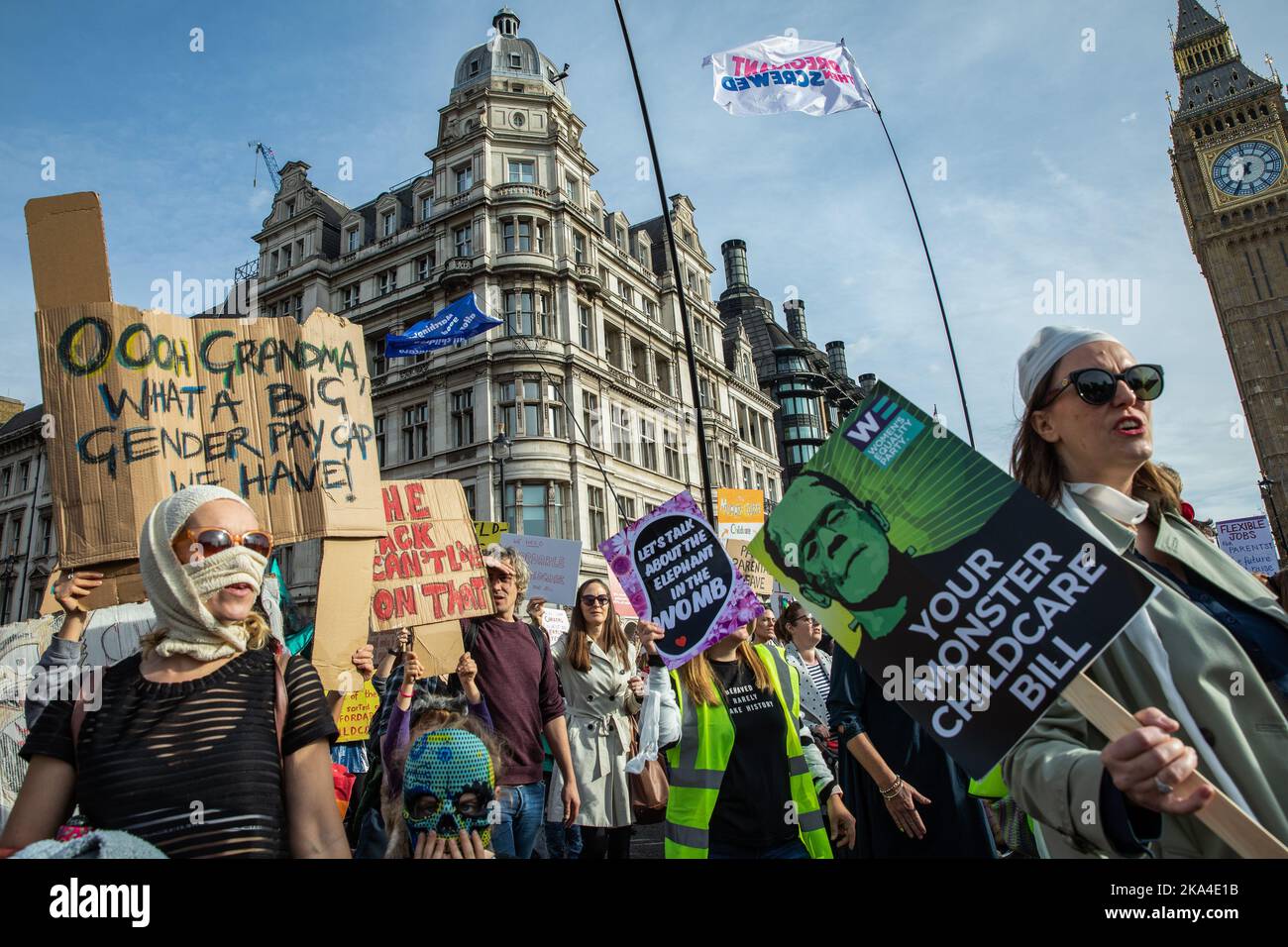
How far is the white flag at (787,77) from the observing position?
10.3m

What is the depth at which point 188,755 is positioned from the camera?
69.0 inches

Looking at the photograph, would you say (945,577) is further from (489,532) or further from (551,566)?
(489,532)

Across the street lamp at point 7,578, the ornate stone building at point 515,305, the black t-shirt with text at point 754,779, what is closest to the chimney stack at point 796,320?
the ornate stone building at point 515,305

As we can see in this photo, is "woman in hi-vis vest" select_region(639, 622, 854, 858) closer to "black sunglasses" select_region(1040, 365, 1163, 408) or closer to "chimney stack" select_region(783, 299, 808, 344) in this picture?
"black sunglasses" select_region(1040, 365, 1163, 408)

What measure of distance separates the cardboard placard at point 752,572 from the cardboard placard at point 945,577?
6.89 m

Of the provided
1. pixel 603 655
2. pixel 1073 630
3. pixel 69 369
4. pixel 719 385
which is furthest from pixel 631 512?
pixel 1073 630

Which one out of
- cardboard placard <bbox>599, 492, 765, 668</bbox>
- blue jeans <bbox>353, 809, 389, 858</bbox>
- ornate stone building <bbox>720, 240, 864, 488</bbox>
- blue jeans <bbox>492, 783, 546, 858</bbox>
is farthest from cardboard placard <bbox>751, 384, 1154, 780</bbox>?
ornate stone building <bbox>720, 240, 864, 488</bbox>

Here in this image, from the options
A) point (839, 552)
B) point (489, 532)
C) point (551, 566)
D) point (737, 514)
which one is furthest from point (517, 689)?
point (737, 514)

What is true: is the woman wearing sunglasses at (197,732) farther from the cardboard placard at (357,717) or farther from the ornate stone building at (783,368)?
the ornate stone building at (783,368)

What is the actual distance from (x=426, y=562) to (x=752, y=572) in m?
9.01

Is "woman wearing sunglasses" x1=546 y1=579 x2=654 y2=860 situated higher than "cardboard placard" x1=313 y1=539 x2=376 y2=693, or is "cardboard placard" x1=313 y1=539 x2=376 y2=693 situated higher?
"cardboard placard" x1=313 y1=539 x2=376 y2=693

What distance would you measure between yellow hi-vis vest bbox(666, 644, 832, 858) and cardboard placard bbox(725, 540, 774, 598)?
5.17 metres

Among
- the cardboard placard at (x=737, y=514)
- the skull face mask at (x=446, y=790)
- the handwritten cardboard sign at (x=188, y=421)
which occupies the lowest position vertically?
the skull face mask at (x=446, y=790)

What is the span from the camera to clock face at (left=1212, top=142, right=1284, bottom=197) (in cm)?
6775
